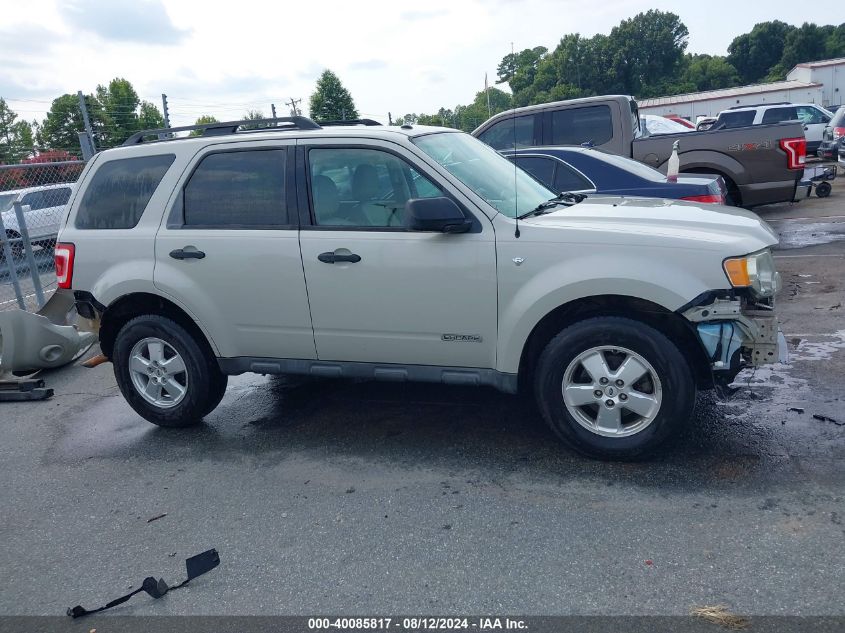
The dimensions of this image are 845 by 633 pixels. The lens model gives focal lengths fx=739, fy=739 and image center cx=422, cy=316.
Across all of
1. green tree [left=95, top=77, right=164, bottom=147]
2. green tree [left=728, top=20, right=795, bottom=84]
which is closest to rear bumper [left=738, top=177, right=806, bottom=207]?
green tree [left=95, top=77, right=164, bottom=147]

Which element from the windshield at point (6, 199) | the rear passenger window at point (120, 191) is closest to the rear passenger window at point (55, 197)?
the windshield at point (6, 199)

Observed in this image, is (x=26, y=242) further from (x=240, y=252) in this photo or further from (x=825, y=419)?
(x=825, y=419)

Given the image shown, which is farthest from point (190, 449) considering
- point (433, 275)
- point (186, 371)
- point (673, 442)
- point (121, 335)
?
point (673, 442)

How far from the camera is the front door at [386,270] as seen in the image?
171 inches

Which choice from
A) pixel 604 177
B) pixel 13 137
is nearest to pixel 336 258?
pixel 604 177

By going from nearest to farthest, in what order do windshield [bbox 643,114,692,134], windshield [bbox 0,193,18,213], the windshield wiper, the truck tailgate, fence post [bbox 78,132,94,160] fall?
the windshield wiper → windshield [bbox 0,193,18,213] → fence post [bbox 78,132,94,160] → the truck tailgate → windshield [bbox 643,114,692,134]

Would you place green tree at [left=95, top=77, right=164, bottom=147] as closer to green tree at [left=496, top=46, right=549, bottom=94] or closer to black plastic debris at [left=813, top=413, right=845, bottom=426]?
green tree at [left=496, top=46, right=549, bottom=94]

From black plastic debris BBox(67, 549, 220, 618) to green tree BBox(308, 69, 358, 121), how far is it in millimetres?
36431

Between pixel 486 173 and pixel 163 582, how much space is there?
3.12 metres

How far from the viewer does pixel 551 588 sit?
126 inches

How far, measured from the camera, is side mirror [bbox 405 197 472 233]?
4176 mm

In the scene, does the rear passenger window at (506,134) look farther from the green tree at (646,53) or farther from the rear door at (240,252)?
the green tree at (646,53)

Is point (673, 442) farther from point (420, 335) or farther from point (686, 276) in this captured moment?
point (420, 335)

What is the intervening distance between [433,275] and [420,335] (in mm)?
394
